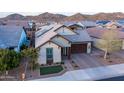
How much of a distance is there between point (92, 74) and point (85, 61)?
14.3 ft

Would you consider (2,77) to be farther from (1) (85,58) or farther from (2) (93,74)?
(1) (85,58)

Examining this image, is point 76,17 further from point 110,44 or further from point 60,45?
point 60,45

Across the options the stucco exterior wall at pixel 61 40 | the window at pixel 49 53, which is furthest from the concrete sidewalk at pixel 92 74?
the stucco exterior wall at pixel 61 40

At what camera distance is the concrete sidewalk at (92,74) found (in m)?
16.8

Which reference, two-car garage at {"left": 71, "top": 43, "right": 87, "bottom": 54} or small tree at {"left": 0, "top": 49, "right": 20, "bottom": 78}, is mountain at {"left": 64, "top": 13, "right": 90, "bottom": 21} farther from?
small tree at {"left": 0, "top": 49, "right": 20, "bottom": 78}

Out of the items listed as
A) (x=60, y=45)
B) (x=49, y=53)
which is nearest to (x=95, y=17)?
(x=60, y=45)

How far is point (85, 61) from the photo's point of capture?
22031 mm

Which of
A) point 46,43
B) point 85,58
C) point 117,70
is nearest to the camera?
point 117,70

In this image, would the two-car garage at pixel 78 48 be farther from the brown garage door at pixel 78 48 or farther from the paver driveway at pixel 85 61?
the paver driveway at pixel 85 61

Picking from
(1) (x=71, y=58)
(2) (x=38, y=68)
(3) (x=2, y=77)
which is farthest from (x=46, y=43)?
(3) (x=2, y=77)

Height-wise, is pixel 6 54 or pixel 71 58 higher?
pixel 6 54

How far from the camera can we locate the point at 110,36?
25.5 meters

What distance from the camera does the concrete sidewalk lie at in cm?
1684

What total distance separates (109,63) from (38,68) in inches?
334
